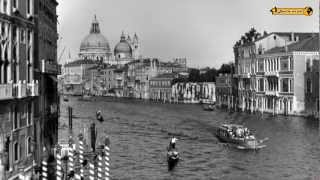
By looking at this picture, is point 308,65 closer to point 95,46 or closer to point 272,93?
point 272,93

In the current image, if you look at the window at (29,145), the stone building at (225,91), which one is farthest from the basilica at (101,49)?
the window at (29,145)

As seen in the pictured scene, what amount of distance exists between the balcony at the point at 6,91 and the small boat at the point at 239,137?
62.0 ft

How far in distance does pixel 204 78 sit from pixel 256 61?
31148mm

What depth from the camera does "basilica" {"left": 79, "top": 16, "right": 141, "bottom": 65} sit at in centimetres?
16050

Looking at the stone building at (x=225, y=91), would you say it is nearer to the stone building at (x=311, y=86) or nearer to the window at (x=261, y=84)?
the window at (x=261, y=84)

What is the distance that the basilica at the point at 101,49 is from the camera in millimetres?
160500

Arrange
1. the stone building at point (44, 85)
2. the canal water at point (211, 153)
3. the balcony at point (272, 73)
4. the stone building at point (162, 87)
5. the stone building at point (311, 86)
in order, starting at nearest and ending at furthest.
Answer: the stone building at point (44, 85), the canal water at point (211, 153), the stone building at point (311, 86), the balcony at point (272, 73), the stone building at point (162, 87)

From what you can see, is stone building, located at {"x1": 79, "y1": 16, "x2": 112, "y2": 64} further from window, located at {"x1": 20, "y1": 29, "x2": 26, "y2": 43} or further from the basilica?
window, located at {"x1": 20, "y1": 29, "x2": 26, "y2": 43}

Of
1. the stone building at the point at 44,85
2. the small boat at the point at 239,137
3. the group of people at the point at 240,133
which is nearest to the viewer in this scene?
the stone building at the point at 44,85

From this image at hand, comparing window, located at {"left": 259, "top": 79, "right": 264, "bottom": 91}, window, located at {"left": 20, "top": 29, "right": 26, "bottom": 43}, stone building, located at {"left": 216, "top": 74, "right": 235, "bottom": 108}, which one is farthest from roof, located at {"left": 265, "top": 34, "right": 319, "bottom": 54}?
window, located at {"left": 20, "top": 29, "right": 26, "bottom": 43}

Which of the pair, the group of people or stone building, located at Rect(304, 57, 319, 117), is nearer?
the group of people

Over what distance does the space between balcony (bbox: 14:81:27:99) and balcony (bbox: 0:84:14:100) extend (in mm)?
468

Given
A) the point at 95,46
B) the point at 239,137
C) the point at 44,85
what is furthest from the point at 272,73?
the point at 95,46

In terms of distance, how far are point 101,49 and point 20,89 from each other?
490 ft
